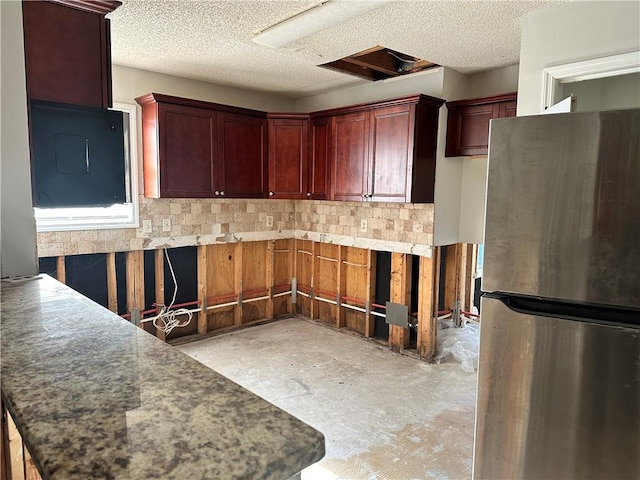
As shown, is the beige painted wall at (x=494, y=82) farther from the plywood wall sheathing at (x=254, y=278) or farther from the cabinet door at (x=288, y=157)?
the plywood wall sheathing at (x=254, y=278)

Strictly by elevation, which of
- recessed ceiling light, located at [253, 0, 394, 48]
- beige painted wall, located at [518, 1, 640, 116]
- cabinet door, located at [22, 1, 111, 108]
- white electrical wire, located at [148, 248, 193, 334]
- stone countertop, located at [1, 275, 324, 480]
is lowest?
white electrical wire, located at [148, 248, 193, 334]

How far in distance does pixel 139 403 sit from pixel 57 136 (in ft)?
3.98

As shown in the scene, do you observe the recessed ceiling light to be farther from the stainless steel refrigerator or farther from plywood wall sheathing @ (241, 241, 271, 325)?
plywood wall sheathing @ (241, 241, 271, 325)

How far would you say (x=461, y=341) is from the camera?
163 inches


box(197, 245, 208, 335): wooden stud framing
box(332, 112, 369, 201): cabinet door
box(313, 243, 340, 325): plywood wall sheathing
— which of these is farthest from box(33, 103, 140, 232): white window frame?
box(313, 243, 340, 325): plywood wall sheathing

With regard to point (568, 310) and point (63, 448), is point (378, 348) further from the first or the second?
point (63, 448)

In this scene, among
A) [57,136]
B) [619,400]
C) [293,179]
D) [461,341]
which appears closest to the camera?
[619,400]

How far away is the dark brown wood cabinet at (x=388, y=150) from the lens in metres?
3.68

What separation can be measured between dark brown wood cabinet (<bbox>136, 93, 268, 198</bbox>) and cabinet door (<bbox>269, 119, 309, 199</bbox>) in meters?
0.09

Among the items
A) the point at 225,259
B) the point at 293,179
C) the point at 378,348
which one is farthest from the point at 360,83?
the point at 378,348

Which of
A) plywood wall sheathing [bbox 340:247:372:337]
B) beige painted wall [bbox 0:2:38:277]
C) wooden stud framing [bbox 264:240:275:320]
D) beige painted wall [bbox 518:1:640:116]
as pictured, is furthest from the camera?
wooden stud framing [bbox 264:240:275:320]

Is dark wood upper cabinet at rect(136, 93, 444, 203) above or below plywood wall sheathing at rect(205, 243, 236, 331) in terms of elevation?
above

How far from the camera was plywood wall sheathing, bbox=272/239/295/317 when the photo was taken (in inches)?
201

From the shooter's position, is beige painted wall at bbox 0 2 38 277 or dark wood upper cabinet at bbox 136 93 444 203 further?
dark wood upper cabinet at bbox 136 93 444 203
